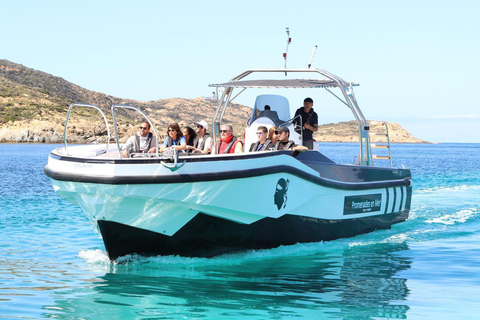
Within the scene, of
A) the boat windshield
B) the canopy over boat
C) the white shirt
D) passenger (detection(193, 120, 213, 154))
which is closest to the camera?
the white shirt

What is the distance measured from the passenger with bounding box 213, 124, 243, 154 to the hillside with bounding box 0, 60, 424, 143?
54.1 m

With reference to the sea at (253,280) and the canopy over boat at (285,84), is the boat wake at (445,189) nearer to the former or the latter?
the sea at (253,280)

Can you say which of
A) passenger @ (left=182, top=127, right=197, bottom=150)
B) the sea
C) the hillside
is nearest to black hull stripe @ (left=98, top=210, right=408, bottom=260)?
the sea

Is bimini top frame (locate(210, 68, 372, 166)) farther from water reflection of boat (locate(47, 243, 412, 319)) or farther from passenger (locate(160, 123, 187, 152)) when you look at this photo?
water reflection of boat (locate(47, 243, 412, 319))

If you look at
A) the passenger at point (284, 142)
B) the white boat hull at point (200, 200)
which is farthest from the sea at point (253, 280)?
the passenger at point (284, 142)

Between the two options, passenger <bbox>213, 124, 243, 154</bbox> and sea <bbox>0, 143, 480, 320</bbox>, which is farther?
passenger <bbox>213, 124, 243, 154</bbox>

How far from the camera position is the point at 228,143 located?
966cm

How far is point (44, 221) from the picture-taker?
14.1 meters

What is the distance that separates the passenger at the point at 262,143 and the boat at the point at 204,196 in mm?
411

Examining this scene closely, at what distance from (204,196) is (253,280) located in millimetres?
1307

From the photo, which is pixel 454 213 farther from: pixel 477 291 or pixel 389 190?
pixel 477 291

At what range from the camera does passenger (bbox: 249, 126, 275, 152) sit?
9555mm

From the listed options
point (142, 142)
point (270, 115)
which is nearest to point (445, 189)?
point (270, 115)

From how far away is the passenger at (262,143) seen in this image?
9.55m
